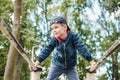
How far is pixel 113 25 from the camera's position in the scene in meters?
21.0

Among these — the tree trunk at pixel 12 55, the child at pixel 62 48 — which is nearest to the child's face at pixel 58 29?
the child at pixel 62 48

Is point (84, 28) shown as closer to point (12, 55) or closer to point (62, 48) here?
point (12, 55)

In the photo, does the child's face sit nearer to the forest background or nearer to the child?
the child

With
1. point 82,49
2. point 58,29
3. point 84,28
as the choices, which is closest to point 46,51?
point 58,29

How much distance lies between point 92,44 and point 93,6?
2.98 meters

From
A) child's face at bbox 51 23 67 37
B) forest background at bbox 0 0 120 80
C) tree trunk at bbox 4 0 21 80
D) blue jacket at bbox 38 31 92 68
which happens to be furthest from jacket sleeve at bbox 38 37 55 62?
forest background at bbox 0 0 120 80

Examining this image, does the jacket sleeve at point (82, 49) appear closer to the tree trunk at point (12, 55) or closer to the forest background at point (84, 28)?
the tree trunk at point (12, 55)

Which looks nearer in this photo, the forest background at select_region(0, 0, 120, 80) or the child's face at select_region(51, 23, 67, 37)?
the child's face at select_region(51, 23, 67, 37)

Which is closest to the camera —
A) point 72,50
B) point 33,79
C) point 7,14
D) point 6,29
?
point 6,29

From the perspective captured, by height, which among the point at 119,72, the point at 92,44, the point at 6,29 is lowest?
the point at 119,72

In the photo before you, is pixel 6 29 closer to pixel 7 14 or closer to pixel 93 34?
pixel 7 14

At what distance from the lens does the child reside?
3574mm

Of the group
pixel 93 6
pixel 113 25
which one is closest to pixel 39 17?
pixel 93 6

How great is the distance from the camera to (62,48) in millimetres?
3783
